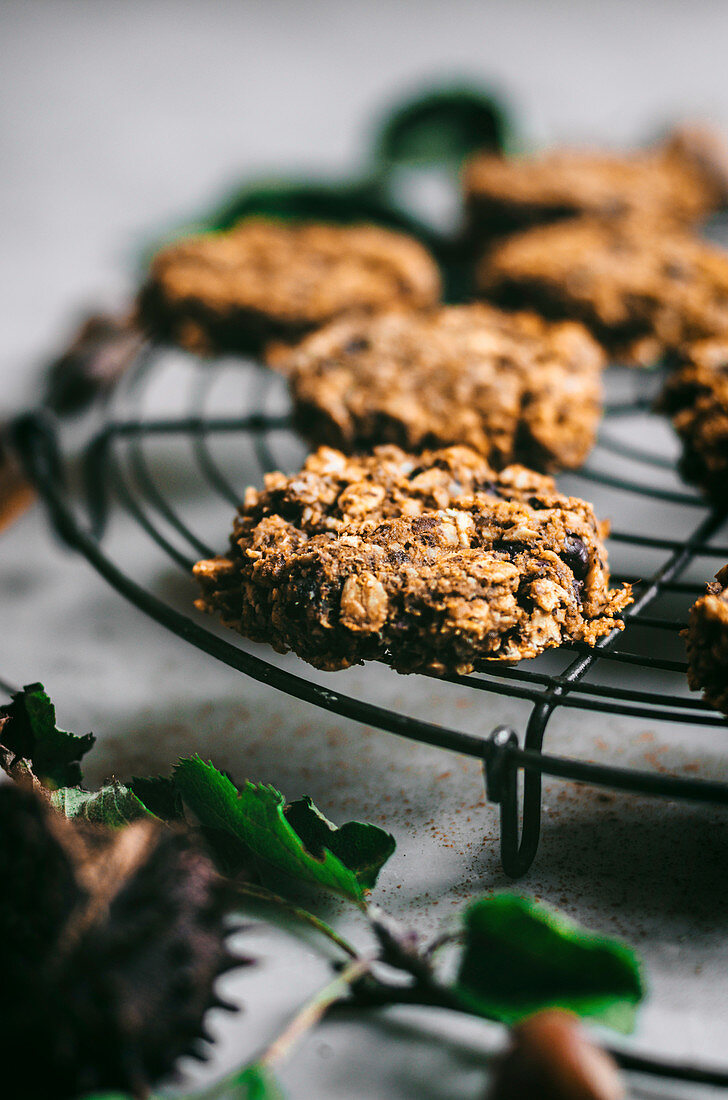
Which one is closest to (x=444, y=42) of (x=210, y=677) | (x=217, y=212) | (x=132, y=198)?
(x=132, y=198)

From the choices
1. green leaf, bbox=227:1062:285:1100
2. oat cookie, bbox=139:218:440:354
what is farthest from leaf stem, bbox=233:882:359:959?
oat cookie, bbox=139:218:440:354

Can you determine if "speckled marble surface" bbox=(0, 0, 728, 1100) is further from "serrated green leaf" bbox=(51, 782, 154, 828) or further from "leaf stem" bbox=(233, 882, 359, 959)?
"serrated green leaf" bbox=(51, 782, 154, 828)

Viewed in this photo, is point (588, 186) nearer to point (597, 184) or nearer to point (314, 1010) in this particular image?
point (597, 184)

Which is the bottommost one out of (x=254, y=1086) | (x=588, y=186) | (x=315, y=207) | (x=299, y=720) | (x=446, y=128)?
(x=254, y=1086)

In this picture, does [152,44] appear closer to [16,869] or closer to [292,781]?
[292,781]

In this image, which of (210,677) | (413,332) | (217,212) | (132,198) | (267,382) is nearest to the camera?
(210,677)

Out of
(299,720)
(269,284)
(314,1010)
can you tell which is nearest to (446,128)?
(269,284)
